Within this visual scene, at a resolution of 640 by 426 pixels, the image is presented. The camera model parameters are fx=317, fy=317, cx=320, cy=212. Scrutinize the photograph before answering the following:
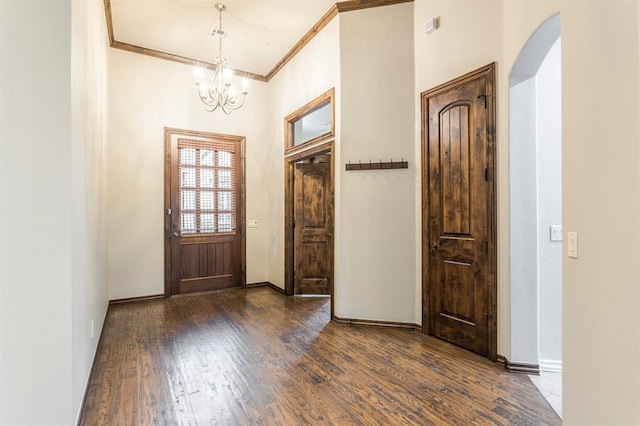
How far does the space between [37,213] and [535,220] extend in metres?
3.29

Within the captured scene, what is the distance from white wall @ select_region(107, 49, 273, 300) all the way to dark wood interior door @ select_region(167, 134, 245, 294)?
192 millimetres

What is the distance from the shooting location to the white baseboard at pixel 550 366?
2.53m

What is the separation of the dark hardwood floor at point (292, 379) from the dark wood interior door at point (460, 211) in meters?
0.29

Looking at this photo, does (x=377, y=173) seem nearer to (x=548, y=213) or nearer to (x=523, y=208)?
(x=523, y=208)

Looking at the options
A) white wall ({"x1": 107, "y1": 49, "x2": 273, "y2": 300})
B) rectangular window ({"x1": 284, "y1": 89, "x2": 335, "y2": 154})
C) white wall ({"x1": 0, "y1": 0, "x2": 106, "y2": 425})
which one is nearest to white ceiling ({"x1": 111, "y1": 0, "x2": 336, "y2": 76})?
white wall ({"x1": 107, "y1": 49, "x2": 273, "y2": 300})

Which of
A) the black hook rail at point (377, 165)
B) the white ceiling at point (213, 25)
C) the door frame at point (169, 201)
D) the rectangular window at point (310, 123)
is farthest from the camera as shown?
the door frame at point (169, 201)

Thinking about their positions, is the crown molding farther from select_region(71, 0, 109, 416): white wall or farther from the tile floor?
the tile floor

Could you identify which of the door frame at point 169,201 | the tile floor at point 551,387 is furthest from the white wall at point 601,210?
the door frame at point 169,201

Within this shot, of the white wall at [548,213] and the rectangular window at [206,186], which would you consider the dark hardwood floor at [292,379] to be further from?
the rectangular window at [206,186]

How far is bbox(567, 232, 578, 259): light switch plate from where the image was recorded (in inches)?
63.5

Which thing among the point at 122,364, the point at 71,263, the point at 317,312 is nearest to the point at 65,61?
the point at 71,263

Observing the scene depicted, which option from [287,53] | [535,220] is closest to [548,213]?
[535,220]

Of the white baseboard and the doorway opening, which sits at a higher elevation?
the doorway opening

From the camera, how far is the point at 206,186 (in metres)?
5.05
